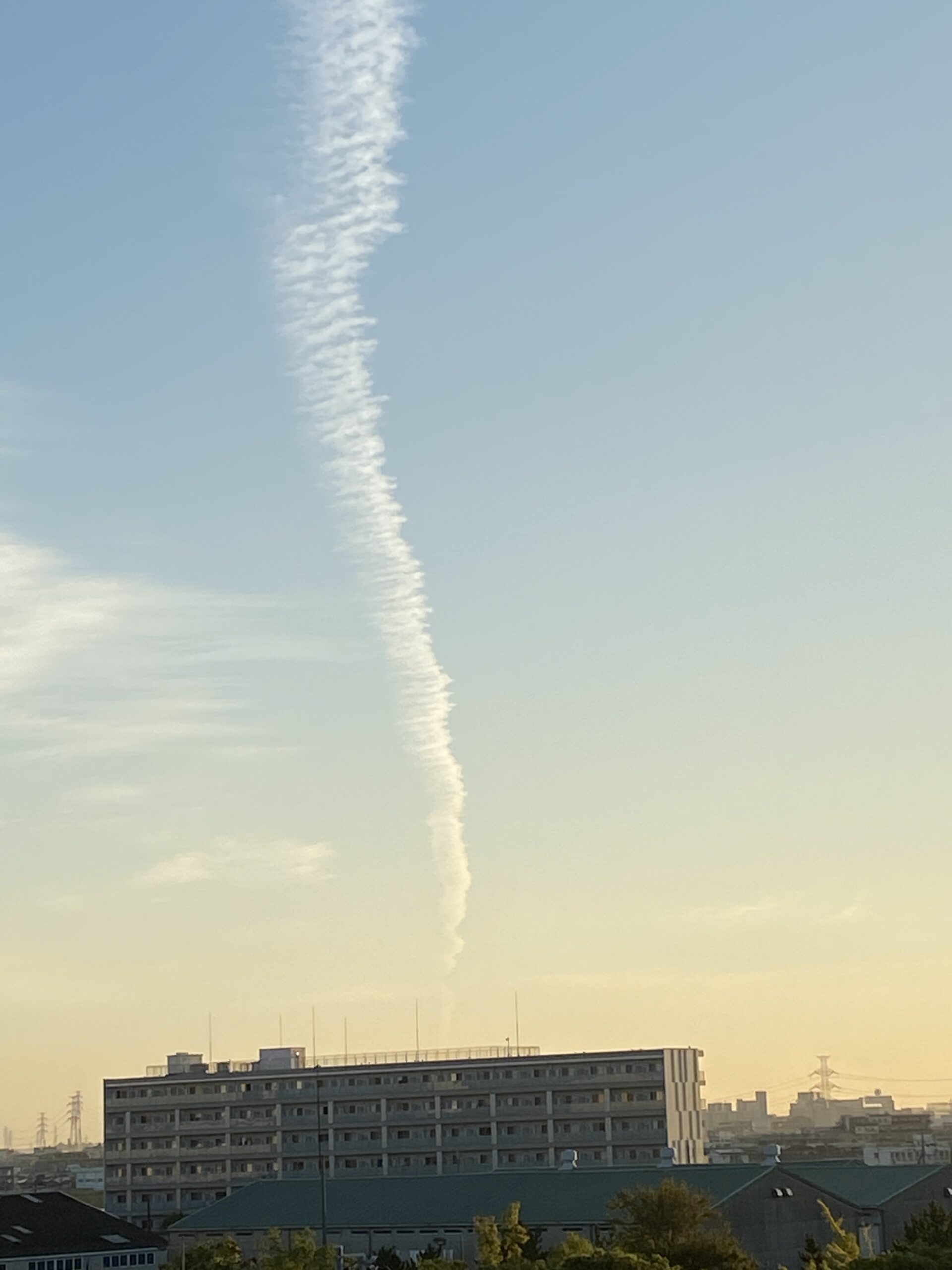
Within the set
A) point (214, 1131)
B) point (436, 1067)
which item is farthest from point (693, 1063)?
point (214, 1131)

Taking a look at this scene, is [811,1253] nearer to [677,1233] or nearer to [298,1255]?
[677,1233]

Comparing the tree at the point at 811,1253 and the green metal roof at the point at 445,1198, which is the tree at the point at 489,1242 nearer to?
the green metal roof at the point at 445,1198

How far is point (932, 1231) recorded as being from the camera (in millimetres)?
75438

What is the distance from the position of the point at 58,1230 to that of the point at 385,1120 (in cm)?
6076

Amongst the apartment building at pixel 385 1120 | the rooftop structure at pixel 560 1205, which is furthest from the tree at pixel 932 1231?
the apartment building at pixel 385 1120

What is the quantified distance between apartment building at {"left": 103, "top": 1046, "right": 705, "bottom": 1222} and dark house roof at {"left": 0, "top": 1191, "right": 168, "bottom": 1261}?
45713 mm

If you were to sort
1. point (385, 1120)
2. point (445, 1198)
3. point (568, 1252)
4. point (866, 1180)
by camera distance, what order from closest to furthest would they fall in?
point (568, 1252), point (866, 1180), point (445, 1198), point (385, 1120)

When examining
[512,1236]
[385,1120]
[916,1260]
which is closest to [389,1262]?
[512,1236]

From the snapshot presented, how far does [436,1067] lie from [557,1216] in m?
76.9

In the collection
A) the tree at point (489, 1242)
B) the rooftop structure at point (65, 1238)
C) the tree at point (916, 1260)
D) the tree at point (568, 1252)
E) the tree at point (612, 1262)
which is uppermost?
the tree at point (916, 1260)

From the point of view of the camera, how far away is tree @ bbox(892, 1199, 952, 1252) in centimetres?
6600

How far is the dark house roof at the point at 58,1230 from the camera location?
116 meters

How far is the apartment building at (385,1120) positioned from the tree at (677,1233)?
277 feet

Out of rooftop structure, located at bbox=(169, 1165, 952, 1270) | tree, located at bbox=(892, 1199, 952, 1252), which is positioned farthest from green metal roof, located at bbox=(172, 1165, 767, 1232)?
tree, located at bbox=(892, 1199, 952, 1252)
